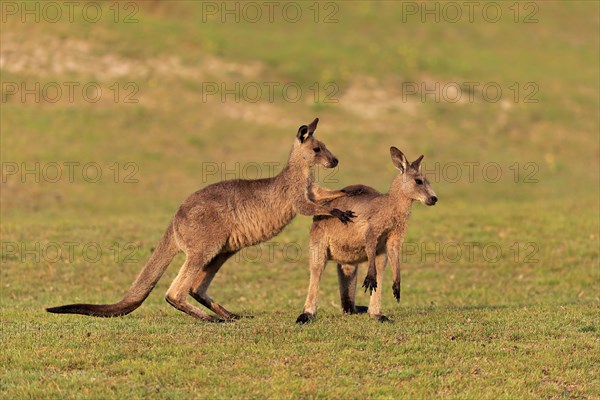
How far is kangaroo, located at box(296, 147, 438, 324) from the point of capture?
11.5 meters

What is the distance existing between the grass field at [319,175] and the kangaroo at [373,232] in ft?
1.75

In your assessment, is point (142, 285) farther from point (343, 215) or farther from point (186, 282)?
point (343, 215)

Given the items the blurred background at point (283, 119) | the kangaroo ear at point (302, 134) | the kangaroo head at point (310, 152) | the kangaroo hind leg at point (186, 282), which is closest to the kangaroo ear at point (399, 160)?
the kangaroo head at point (310, 152)

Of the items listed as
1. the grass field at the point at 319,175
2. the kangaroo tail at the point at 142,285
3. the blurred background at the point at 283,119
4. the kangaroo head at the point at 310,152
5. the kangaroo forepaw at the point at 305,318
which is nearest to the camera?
the grass field at the point at 319,175

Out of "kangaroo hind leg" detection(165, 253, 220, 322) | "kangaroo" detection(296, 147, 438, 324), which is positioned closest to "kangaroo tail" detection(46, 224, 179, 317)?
"kangaroo hind leg" detection(165, 253, 220, 322)

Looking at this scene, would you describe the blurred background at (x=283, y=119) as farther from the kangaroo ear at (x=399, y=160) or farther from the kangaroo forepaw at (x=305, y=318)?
the kangaroo ear at (x=399, y=160)

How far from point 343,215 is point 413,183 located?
3.14 feet

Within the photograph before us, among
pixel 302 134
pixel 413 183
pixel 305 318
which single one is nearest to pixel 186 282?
pixel 305 318

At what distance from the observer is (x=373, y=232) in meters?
11.5

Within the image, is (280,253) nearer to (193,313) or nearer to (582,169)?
(193,313)

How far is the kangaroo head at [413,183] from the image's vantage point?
1152 cm

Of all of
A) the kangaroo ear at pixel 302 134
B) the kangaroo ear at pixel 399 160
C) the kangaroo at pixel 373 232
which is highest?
the kangaroo ear at pixel 302 134

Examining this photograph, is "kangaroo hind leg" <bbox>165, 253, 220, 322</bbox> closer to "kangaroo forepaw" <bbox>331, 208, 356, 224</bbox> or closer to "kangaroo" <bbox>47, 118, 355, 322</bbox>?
"kangaroo" <bbox>47, 118, 355, 322</bbox>

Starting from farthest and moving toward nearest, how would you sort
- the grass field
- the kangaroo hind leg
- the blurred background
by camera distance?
the blurred background
the kangaroo hind leg
the grass field
